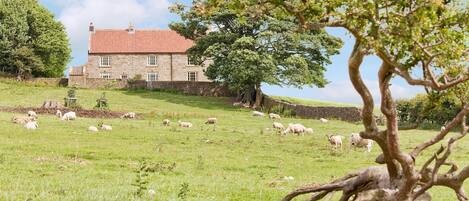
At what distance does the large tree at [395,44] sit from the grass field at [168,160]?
15.1 feet

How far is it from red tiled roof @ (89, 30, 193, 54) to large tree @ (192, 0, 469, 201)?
9544cm

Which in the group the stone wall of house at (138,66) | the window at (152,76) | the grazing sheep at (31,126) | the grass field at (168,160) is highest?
the stone wall of house at (138,66)

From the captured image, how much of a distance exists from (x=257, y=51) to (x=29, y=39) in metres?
47.0

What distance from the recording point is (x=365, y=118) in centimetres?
898

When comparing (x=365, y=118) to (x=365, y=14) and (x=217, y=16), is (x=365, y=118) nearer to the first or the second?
(x=365, y=14)

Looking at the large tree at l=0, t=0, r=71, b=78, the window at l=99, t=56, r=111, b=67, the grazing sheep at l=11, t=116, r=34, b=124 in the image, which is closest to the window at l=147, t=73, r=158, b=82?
the window at l=99, t=56, r=111, b=67

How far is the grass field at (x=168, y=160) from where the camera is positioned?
14906 mm

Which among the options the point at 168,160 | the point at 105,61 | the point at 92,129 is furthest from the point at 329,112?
the point at 105,61

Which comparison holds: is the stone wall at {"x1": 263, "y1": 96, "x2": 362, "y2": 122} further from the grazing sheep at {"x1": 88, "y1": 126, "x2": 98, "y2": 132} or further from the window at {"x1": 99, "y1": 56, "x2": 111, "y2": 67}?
the window at {"x1": 99, "y1": 56, "x2": 111, "y2": 67}

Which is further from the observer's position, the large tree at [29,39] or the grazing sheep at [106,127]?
the large tree at [29,39]

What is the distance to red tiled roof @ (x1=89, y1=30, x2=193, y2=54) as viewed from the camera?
105m

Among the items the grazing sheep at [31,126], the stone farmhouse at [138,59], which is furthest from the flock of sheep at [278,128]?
the stone farmhouse at [138,59]

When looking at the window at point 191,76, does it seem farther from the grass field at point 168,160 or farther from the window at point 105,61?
the grass field at point 168,160

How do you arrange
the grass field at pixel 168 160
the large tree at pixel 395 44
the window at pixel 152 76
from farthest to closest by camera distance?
1. the window at pixel 152 76
2. the grass field at pixel 168 160
3. the large tree at pixel 395 44
